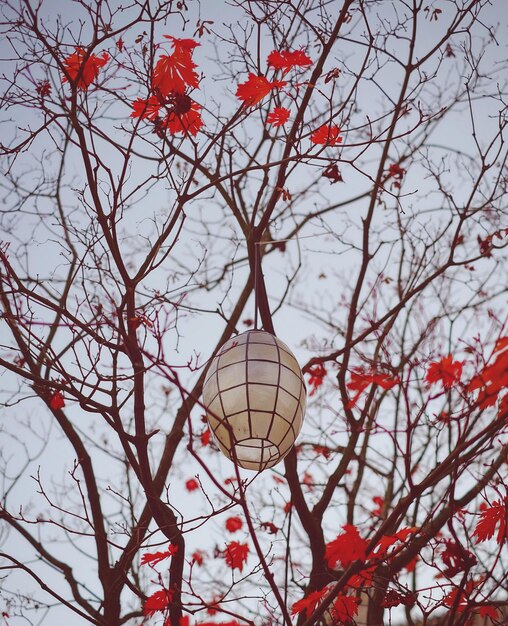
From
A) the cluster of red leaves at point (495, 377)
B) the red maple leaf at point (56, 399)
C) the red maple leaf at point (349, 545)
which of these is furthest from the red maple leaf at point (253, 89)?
the red maple leaf at point (349, 545)

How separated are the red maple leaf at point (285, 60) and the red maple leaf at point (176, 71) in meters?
1.18

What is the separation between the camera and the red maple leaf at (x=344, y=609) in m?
3.05

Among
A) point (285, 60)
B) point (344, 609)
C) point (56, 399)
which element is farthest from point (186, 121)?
point (344, 609)

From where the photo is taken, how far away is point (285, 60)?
183 inches

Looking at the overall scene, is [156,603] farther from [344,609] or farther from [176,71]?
[176,71]

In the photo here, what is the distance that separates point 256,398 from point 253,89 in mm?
2215

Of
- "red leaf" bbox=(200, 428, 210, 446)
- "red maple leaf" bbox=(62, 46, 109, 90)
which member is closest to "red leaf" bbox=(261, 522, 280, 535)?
"red leaf" bbox=(200, 428, 210, 446)

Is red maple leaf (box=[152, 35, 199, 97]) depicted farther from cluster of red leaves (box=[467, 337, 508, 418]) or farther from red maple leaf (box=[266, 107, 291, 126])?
cluster of red leaves (box=[467, 337, 508, 418])

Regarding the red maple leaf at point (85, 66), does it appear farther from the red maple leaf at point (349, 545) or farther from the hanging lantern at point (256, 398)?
the red maple leaf at point (349, 545)

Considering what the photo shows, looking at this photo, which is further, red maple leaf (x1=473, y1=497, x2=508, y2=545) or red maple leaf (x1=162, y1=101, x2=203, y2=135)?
red maple leaf (x1=162, y1=101, x2=203, y2=135)

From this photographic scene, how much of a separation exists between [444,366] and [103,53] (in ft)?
9.55

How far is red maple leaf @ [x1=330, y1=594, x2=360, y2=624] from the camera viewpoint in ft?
10.0

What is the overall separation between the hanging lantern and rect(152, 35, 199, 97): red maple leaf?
155 cm

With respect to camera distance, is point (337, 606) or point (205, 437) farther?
point (205, 437)
